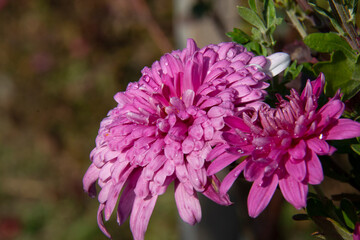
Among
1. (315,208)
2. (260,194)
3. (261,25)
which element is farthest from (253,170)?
(261,25)

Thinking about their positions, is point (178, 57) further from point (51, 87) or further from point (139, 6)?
point (51, 87)

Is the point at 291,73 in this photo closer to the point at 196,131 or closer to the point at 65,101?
the point at 196,131

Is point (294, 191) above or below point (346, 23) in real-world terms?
below

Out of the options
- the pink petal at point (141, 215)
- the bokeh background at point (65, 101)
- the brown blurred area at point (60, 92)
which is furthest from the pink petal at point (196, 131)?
the brown blurred area at point (60, 92)

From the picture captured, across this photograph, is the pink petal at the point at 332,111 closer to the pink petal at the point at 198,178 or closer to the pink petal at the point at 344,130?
Answer: the pink petal at the point at 344,130

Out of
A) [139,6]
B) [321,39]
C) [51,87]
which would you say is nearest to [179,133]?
[321,39]
